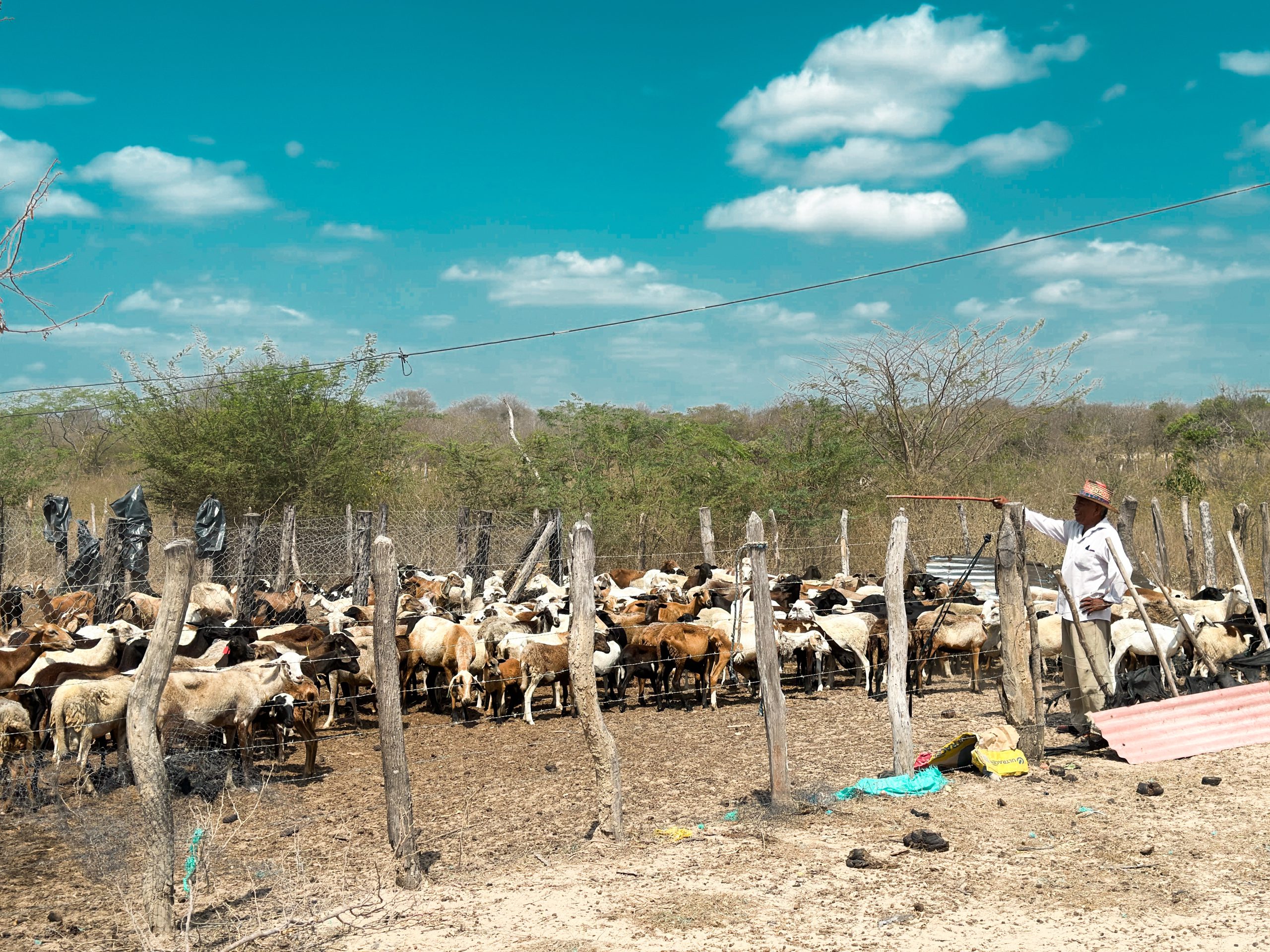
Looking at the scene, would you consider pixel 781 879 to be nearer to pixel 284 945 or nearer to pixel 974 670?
pixel 284 945

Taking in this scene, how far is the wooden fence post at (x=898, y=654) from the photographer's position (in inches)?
298

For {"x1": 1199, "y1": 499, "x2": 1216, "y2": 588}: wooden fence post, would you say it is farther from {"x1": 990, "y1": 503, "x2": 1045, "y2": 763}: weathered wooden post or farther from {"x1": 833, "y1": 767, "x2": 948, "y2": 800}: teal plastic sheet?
{"x1": 833, "y1": 767, "x2": 948, "y2": 800}: teal plastic sheet

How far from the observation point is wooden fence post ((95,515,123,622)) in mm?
13469

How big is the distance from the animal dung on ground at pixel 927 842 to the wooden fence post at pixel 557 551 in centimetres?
1177

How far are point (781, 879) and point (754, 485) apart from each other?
17965 millimetres

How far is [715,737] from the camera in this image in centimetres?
982

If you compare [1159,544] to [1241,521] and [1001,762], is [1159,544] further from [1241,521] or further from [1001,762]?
[1001,762]

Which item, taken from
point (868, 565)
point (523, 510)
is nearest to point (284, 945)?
point (868, 565)

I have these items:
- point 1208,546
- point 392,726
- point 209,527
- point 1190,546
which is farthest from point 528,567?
point 392,726

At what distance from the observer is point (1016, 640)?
7953 mm

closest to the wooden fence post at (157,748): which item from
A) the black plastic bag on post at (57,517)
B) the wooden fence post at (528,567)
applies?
the wooden fence post at (528,567)

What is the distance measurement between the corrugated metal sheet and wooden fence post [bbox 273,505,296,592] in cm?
1164

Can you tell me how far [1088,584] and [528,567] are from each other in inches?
389

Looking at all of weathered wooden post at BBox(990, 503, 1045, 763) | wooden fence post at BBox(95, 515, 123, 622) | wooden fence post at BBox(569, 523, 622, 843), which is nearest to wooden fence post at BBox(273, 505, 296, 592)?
wooden fence post at BBox(95, 515, 123, 622)
